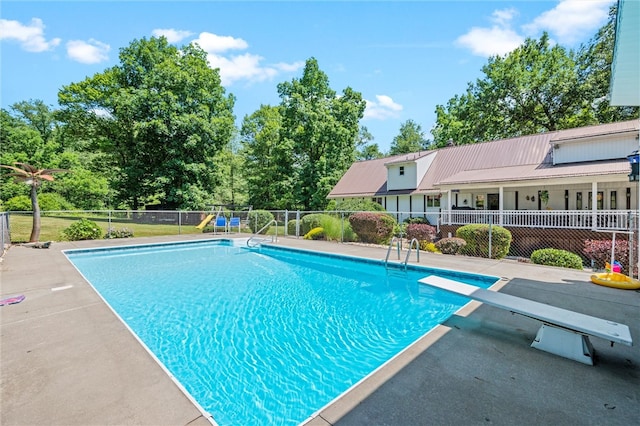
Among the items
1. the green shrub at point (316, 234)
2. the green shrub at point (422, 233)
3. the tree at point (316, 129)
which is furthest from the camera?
the tree at point (316, 129)

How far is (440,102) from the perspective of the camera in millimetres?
32781

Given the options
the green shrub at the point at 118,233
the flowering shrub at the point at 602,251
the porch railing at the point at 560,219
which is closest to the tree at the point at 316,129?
the green shrub at the point at 118,233

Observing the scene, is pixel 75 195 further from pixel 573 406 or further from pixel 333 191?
pixel 573 406

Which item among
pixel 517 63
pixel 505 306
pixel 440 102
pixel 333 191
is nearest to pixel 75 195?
pixel 333 191

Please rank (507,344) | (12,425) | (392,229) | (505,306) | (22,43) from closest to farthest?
(12,425) < (507,344) < (505,306) < (392,229) < (22,43)

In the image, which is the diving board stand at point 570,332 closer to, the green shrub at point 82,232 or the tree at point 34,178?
the tree at point 34,178

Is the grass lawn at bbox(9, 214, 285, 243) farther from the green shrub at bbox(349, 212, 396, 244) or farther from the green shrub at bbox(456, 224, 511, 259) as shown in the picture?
the green shrub at bbox(456, 224, 511, 259)

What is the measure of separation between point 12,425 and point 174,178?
24257 millimetres

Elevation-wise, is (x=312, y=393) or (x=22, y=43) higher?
(x=22, y=43)

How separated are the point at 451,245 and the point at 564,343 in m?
7.98

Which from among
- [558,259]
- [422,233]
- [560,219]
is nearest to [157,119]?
[422,233]

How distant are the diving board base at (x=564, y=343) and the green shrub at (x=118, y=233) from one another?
1691cm

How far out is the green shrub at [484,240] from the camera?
10156 millimetres

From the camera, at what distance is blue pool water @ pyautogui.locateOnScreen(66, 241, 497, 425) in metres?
3.47
